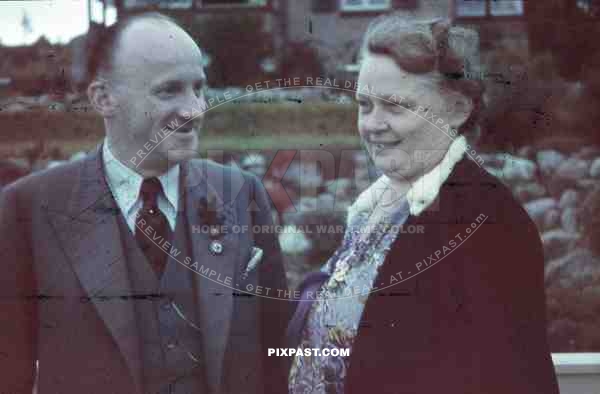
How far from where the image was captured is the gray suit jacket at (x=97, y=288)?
2822 mm

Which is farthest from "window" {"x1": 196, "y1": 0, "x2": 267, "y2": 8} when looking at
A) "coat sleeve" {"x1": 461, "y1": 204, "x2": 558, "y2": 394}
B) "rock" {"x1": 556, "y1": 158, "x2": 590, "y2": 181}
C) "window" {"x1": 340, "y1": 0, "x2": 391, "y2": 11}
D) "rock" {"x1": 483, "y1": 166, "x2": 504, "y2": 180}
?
"rock" {"x1": 556, "y1": 158, "x2": 590, "y2": 181}

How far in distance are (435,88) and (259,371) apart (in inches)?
46.0

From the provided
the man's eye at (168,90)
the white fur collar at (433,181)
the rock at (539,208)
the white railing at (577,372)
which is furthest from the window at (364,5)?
the white railing at (577,372)

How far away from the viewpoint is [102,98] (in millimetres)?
2840

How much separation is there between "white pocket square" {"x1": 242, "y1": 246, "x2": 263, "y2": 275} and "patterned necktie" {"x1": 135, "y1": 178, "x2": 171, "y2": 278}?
289 millimetres

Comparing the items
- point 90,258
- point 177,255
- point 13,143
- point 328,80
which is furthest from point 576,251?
point 13,143

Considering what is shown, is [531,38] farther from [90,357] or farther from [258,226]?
[90,357]

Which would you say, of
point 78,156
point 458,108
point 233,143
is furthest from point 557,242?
point 78,156

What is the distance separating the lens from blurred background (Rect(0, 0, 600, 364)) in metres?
2.85

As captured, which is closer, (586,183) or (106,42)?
(106,42)

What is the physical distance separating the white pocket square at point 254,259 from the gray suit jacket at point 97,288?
2cm

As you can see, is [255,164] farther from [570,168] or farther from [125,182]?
[570,168]

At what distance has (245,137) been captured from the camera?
289cm

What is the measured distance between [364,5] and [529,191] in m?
0.88
